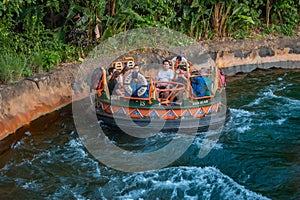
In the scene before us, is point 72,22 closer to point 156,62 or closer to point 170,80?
point 156,62

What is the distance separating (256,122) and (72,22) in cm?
554

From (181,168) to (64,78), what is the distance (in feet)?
14.0

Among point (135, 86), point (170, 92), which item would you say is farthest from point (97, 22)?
point (170, 92)

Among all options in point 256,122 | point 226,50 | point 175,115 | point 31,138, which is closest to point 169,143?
point 175,115

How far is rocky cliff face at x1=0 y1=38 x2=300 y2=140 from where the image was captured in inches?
381

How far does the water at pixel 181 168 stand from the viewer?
738cm

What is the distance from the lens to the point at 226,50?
14.2 metres

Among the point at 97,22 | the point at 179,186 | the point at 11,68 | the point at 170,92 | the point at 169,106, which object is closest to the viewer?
the point at 179,186

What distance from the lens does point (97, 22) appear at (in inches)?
490

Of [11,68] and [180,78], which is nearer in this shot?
[180,78]

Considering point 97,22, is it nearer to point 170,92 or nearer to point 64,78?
point 64,78

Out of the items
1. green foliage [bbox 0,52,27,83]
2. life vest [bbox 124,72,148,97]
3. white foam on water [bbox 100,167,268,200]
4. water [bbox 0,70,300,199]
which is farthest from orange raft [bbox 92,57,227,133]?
green foliage [bbox 0,52,27,83]

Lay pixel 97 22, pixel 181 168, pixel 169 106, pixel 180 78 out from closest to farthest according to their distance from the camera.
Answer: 1. pixel 181 168
2. pixel 169 106
3. pixel 180 78
4. pixel 97 22

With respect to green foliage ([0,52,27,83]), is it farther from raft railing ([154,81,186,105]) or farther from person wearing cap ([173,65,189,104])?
person wearing cap ([173,65,189,104])
